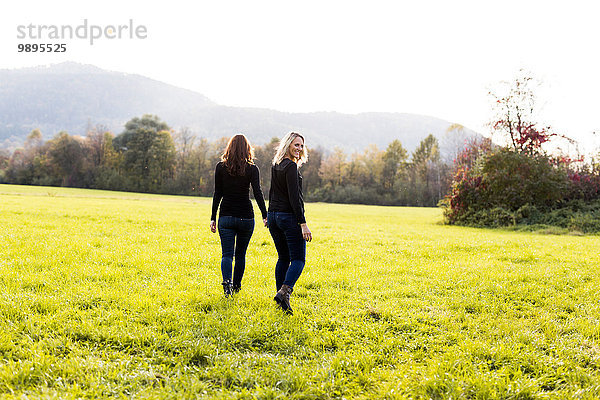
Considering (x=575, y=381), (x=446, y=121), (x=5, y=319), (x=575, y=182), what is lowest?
(x=575, y=381)

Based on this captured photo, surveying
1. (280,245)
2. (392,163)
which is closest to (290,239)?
(280,245)

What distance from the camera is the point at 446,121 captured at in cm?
19525

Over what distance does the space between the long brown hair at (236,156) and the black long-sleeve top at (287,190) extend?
638mm

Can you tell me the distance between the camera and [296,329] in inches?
189

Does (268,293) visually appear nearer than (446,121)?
Yes

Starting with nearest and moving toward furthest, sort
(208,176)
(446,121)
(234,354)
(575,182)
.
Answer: (234,354)
(575,182)
(208,176)
(446,121)

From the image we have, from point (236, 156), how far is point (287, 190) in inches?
42.3

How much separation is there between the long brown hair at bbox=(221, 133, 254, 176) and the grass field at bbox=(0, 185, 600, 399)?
2095 mm

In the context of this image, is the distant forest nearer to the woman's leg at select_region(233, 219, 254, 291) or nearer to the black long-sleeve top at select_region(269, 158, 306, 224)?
the woman's leg at select_region(233, 219, 254, 291)

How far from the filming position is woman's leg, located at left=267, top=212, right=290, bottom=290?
17.6 feet

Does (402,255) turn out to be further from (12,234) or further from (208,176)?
(208,176)

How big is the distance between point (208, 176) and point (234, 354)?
73068 mm


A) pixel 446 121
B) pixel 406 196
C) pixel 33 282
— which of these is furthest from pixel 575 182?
pixel 446 121

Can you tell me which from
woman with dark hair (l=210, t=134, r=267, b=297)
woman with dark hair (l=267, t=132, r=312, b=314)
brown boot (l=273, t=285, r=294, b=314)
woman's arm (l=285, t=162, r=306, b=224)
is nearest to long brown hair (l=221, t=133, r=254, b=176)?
woman with dark hair (l=210, t=134, r=267, b=297)
